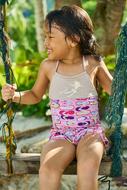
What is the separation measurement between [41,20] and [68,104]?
2945 millimetres

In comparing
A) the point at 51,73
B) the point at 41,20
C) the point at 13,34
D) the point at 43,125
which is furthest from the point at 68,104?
the point at 13,34

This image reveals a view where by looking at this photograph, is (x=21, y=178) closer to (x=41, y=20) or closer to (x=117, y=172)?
(x=117, y=172)

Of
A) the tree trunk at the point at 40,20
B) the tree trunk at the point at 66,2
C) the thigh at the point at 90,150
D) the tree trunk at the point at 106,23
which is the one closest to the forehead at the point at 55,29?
the thigh at the point at 90,150

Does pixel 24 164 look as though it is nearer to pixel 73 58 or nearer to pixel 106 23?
pixel 73 58

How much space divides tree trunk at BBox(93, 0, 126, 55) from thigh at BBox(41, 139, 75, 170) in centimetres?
199

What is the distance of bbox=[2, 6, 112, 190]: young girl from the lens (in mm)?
2840

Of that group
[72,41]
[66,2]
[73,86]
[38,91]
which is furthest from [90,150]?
[66,2]

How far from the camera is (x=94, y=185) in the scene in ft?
8.87

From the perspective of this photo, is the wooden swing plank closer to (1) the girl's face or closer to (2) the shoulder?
(2) the shoulder

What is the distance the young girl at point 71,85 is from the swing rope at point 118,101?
81 millimetres

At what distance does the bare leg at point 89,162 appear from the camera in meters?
2.70

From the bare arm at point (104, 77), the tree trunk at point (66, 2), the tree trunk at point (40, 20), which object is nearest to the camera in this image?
the bare arm at point (104, 77)

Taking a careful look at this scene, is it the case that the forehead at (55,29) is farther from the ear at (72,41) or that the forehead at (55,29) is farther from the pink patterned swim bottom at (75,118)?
the pink patterned swim bottom at (75,118)

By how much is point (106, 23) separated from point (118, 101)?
2.20 metres
